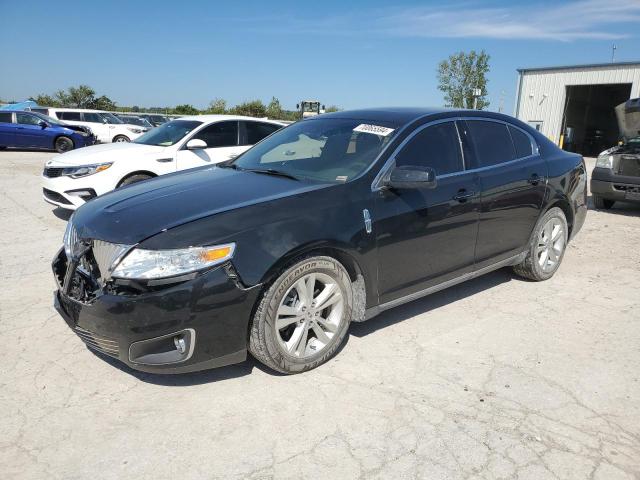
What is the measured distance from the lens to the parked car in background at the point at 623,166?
8.30m

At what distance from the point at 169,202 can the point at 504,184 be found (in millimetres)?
A: 2703

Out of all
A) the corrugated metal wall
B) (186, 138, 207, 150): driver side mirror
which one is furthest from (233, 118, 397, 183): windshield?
the corrugated metal wall

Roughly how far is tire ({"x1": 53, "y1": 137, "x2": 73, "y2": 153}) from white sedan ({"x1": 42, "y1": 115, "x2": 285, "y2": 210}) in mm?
12489

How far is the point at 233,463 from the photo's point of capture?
2391 millimetres

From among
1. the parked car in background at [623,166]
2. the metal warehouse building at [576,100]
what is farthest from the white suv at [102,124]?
the metal warehouse building at [576,100]

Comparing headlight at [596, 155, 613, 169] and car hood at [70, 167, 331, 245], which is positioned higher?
headlight at [596, 155, 613, 169]

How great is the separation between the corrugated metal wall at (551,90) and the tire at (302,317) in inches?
1055

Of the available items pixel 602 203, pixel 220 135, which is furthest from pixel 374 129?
pixel 602 203

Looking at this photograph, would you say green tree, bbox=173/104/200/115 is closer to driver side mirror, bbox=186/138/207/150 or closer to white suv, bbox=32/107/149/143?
white suv, bbox=32/107/149/143

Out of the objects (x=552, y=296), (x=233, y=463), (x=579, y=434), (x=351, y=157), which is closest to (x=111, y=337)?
(x=233, y=463)

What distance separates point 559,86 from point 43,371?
100 ft

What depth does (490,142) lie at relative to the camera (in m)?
4.32

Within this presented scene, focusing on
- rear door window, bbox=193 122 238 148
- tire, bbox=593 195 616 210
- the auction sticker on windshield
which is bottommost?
tire, bbox=593 195 616 210

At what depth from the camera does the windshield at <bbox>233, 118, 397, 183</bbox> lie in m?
3.55
